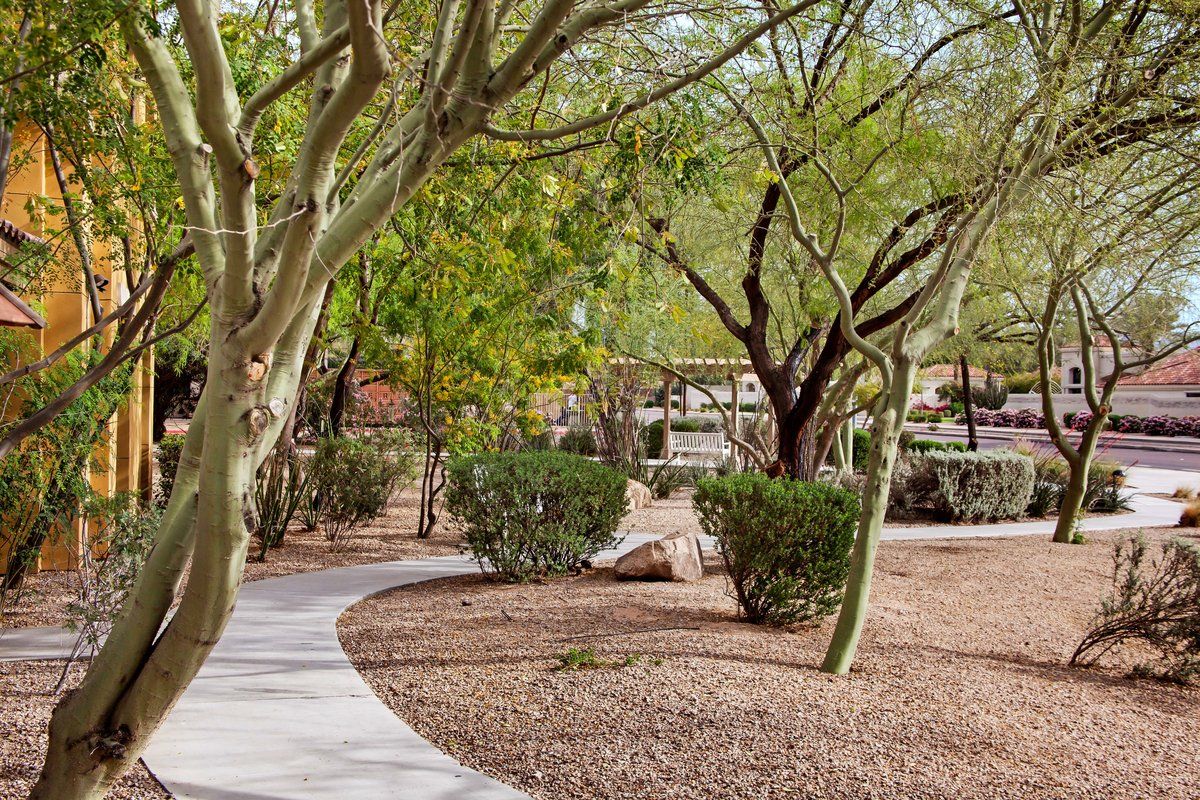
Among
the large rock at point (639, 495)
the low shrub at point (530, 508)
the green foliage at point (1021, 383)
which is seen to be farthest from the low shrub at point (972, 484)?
the green foliage at point (1021, 383)

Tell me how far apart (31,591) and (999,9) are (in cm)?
969

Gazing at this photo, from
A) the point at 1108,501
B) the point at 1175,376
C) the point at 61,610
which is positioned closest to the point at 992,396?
the point at 1175,376

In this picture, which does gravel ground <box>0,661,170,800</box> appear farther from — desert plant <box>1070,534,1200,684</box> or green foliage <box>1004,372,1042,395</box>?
green foliage <box>1004,372,1042,395</box>

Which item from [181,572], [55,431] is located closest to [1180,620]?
[181,572]

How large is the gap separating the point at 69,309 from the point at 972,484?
13.2 metres

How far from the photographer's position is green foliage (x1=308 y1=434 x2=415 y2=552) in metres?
11.5

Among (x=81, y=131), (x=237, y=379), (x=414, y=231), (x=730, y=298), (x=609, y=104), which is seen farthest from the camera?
(x=730, y=298)

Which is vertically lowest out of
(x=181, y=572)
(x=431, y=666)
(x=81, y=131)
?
(x=431, y=666)

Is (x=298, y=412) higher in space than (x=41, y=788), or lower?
higher

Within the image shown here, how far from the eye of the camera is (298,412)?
546 inches

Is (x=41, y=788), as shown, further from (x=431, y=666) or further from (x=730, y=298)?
(x=730, y=298)

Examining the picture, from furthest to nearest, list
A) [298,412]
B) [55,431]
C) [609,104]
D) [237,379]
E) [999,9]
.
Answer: [298,412] < [999,9] < [55,431] < [609,104] < [237,379]

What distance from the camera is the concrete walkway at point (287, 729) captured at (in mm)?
4258

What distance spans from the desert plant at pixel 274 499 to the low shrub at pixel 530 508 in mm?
2222
